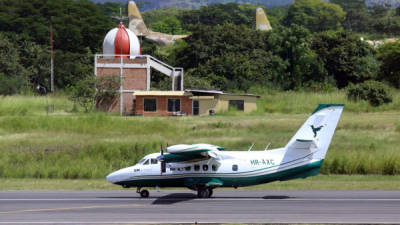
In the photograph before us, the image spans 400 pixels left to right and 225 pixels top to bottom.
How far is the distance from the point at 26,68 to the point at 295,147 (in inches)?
3014

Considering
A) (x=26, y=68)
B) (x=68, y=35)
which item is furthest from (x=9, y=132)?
(x=68, y=35)

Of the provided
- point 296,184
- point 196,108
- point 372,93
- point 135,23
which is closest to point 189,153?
point 296,184

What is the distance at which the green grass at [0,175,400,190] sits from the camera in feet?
96.3

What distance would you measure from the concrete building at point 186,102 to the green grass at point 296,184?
2958cm

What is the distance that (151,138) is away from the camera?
148 feet

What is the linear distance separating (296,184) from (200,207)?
871 centimetres

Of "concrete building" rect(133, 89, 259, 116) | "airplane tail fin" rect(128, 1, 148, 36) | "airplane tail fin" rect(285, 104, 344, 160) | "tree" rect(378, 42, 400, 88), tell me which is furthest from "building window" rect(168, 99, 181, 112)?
"airplane tail fin" rect(128, 1, 148, 36)

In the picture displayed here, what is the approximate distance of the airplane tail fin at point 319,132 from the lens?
25047 mm

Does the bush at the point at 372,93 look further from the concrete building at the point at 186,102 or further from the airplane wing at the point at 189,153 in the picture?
the airplane wing at the point at 189,153

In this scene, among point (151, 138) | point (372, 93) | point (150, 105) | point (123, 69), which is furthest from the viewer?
point (123, 69)

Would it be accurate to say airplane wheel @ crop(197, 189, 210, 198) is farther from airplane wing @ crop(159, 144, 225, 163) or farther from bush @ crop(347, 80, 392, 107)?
bush @ crop(347, 80, 392, 107)

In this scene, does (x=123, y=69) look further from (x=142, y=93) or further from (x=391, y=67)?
(x=391, y=67)

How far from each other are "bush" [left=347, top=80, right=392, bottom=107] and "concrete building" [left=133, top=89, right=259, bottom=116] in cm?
1141

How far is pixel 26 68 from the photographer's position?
94562mm
